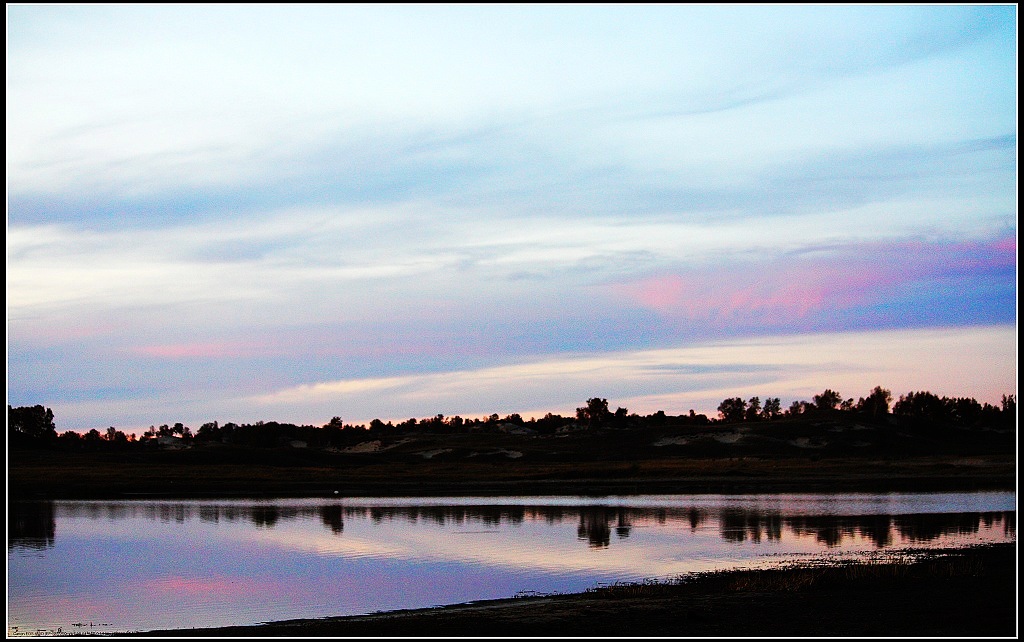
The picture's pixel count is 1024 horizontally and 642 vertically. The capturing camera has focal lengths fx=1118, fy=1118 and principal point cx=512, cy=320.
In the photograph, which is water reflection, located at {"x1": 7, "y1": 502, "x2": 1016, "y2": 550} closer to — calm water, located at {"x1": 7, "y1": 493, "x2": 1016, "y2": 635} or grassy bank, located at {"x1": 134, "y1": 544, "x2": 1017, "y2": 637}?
calm water, located at {"x1": 7, "y1": 493, "x2": 1016, "y2": 635}

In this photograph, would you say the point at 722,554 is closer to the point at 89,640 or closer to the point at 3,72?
the point at 89,640

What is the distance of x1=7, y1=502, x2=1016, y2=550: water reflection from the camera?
43188 millimetres

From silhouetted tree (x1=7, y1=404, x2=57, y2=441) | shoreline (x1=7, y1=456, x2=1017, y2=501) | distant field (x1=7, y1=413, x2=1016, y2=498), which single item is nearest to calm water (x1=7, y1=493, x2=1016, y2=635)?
shoreline (x1=7, y1=456, x2=1017, y2=501)

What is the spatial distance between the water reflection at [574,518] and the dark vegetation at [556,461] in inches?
443

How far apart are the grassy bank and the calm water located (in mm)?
3447

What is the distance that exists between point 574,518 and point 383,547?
47.7ft

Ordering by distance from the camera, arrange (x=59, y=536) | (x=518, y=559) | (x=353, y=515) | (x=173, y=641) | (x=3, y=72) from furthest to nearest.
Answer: (x=353, y=515), (x=59, y=536), (x=518, y=559), (x=173, y=641), (x=3, y=72)

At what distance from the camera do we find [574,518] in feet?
171

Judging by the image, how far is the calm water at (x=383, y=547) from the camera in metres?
27.8

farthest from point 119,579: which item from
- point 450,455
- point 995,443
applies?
point 995,443

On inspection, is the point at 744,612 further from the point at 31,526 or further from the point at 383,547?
the point at 31,526

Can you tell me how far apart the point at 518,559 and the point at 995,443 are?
12651cm

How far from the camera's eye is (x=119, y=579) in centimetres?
3238

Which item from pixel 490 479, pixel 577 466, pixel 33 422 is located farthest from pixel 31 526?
pixel 33 422
